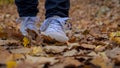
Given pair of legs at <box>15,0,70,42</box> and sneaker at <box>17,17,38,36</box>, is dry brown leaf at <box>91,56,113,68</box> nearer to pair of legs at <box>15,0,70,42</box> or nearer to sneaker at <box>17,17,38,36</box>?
pair of legs at <box>15,0,70,42</box>

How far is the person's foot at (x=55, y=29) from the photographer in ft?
7.31

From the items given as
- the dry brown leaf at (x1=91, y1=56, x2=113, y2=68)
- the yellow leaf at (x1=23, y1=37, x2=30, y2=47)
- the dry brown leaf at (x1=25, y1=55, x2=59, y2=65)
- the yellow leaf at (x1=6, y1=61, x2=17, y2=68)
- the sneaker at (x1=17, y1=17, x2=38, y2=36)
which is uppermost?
the yellow leaf at (x1=6, y1=61, x2=17, y2=68)

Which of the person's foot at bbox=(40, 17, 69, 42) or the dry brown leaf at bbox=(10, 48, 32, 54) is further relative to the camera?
the person's foot at bbox=(40, 17, 69, 42)

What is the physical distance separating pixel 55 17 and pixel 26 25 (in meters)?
0.28

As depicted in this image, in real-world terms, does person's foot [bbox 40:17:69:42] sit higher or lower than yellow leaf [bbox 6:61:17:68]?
lower

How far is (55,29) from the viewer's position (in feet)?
7.42

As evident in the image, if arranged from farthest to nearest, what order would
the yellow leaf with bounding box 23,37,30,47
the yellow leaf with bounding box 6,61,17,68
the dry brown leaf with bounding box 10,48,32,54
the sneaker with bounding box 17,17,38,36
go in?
the sneaker with bounding box 17,17,38,36, the yellow leaf with bounding box 23,37,30,47, the dry brown leaf with bounding box 10,48,32,54, the yellow leaf with bounding box 6,61,17,68

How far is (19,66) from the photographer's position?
138cm

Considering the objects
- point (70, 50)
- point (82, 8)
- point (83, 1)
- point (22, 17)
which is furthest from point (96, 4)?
point (70, 50)

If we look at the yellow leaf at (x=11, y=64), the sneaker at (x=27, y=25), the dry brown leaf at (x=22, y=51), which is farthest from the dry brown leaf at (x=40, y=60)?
the sneaker at (x=27, y=25)

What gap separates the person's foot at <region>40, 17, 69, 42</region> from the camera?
2229 millimetres

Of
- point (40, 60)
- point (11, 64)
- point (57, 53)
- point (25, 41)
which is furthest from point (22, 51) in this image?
point (11, 64)

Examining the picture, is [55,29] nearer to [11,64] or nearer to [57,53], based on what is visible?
[57,53]

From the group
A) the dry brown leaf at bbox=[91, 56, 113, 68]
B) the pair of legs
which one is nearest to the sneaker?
the pair of legs
